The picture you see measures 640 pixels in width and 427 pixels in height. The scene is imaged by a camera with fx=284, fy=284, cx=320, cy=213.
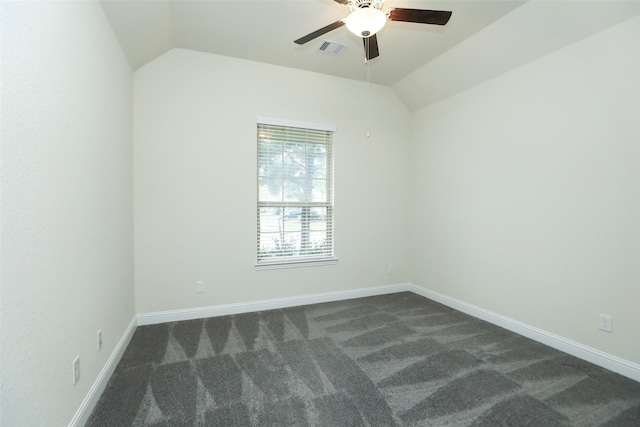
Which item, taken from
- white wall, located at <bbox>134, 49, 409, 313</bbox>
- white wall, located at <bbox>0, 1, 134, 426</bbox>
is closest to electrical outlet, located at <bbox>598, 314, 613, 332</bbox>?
white wall, located at <bbox>134, 49, 409, 313</bbox>

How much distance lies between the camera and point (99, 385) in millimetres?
1857

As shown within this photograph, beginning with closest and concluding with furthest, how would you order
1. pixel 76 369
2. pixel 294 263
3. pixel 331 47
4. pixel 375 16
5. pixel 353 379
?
pixel 76 369
pixel 375 16
pixel 353 379
pixel 331 47
pixel 294 263

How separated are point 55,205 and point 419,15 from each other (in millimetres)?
2376

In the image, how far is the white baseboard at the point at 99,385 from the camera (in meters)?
1.56

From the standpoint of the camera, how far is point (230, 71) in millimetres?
3236

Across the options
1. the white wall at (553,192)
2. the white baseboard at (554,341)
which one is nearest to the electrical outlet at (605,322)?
the white wall at (553,192)

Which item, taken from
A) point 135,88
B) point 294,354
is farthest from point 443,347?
point 135,88

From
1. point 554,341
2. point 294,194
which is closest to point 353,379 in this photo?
point 554,341

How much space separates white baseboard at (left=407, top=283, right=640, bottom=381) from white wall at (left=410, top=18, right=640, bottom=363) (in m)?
0.05

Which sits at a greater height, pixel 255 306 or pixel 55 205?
pixel 55 205

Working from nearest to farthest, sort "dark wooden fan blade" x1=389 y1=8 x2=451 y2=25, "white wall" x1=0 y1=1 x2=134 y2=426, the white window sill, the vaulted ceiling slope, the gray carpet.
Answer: "white wall" x1=0 y1=1 x2=134 y2=426, the gray carpet, "dark wooden fan blade" x1=389 y1=8 x2=451 y2=25, the vaulted ceiling slope, the white window sill

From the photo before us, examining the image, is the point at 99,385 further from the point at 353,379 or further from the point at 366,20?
the point at 366,20

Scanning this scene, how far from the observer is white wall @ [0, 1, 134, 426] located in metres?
1.06

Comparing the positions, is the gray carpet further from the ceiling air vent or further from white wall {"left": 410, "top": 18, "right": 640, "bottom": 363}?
the ceiling air vent
